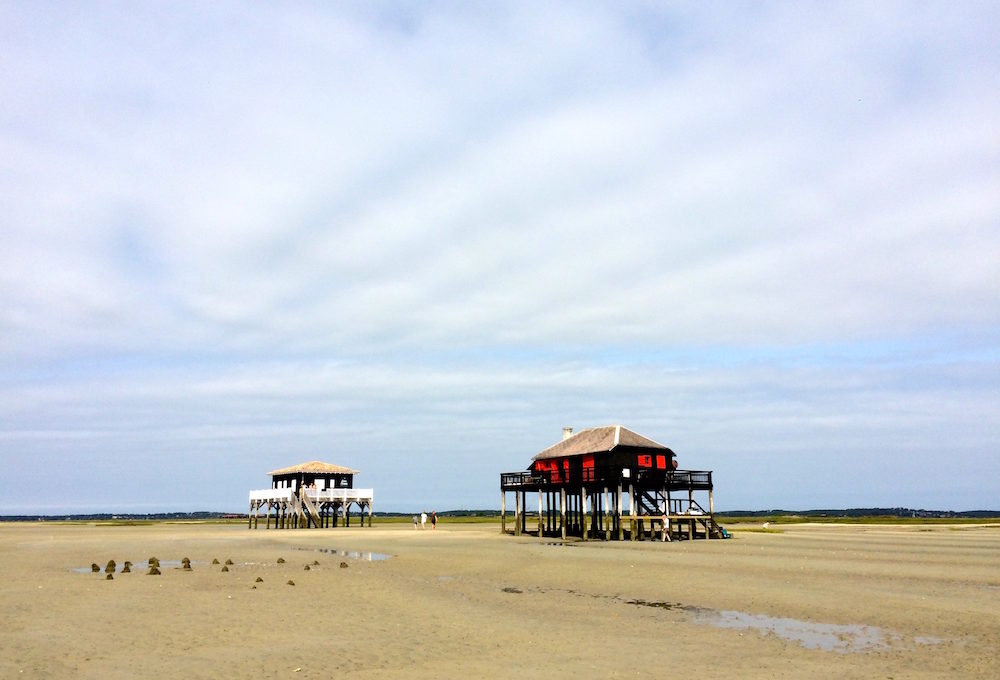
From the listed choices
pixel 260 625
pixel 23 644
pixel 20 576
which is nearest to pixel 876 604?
pixel 260 625

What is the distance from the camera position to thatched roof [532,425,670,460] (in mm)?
42438

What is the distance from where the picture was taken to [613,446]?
41.6 m

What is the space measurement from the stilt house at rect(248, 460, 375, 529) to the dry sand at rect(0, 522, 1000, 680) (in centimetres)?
3378

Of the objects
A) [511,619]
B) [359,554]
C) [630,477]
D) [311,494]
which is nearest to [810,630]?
[511,619]

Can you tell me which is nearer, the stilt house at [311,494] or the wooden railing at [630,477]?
the wooden railing at [630,477]

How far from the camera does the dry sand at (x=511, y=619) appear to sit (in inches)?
445

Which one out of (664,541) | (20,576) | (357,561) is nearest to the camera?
(20,576)

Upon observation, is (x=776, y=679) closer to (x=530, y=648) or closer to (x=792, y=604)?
(x=530, y=648)

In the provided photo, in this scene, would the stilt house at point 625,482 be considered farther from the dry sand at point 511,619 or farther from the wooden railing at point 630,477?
the dry sand at point 511,619

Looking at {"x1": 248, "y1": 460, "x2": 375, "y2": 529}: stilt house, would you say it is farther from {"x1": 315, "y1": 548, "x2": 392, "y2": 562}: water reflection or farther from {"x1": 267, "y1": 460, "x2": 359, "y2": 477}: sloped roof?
{"x1": 315, "y1": 548, "x2": 392, "y2": 562}: water reflection

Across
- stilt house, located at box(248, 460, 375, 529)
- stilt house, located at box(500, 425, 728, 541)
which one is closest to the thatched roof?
stilt house, located at box(500, 425, 728, 541)

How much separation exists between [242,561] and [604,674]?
71.0ft

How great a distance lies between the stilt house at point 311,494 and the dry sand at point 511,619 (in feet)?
111

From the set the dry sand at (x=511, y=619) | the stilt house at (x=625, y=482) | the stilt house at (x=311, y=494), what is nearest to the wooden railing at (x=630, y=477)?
the stilt house at (x=625, y=482)
